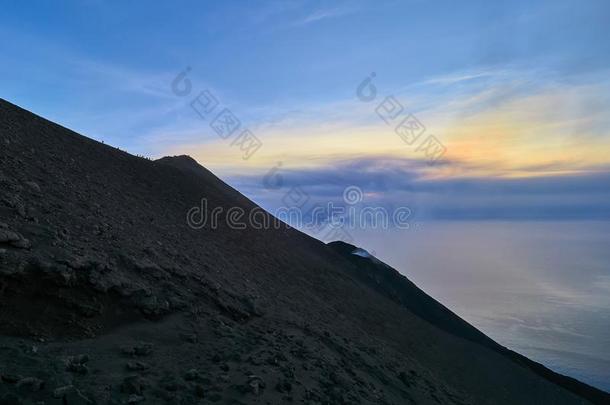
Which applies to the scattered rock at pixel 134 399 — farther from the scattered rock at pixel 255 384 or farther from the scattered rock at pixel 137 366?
the scattered rock at pixel 255 384

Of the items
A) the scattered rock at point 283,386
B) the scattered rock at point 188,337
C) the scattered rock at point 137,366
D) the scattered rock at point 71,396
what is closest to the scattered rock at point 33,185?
the scattered rock at point 188,337

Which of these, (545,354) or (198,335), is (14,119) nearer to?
(198,335)

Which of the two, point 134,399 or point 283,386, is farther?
point 283,386

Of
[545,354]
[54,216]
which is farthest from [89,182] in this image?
[545,354]

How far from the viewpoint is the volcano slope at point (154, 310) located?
6.28m

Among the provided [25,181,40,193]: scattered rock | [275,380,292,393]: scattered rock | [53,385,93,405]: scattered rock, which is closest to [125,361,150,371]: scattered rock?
[53,385,93,405]: scattered rock

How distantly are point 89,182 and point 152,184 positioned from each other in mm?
4439

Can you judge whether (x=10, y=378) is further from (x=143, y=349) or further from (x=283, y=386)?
(x=283, y=386)

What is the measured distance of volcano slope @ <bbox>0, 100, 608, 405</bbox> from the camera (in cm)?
628

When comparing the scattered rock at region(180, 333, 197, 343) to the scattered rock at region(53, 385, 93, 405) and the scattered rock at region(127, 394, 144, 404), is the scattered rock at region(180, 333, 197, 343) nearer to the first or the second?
the scattered rock at region(127, 394, 144, 404)

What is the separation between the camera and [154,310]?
802 centimetres

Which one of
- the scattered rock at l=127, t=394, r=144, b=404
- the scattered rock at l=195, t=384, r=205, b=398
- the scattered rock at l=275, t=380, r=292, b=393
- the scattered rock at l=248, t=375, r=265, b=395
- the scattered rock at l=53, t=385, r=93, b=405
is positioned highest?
the scattered rock at l=275, t=380, r=292, b=393

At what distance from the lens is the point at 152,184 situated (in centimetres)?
1722

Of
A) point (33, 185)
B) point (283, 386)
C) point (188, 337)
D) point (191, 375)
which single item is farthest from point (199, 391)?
point (33, 185)
